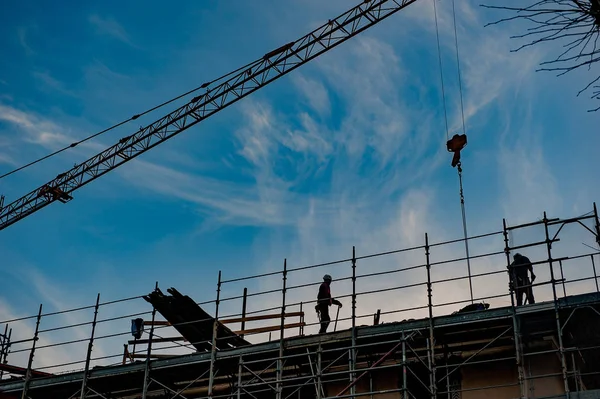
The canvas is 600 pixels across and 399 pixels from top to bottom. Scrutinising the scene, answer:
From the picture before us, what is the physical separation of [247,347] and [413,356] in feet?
13.2

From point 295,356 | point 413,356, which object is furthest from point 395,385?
point 295,356

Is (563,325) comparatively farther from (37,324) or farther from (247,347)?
(37,324)

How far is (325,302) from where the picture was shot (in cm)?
2036

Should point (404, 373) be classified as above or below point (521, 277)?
below

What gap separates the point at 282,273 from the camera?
65.6 ft

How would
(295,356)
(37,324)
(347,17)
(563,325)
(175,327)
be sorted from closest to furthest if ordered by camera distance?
(563,325) → (295,356) → (175,327) → (37,324) → (347,17)

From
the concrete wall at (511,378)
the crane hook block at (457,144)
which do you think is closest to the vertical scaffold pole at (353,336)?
the concrete wall at (511,378)

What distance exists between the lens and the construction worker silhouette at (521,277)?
56.7 ft

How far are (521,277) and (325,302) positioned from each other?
16.8 feet

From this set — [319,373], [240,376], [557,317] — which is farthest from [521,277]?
[240,376]

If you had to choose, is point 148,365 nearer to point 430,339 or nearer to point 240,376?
point 240,376

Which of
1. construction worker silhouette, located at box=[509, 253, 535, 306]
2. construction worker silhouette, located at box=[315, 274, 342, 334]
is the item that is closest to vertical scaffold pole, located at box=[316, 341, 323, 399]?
construction worker silhouette, located at box=[315, 274, 342, 334]

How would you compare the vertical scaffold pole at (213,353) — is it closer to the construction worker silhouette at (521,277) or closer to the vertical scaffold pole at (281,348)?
the vertical scaffold pole at (281,348)

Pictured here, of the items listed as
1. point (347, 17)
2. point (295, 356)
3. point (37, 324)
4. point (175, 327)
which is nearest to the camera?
point (295, 356)
